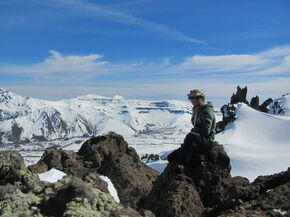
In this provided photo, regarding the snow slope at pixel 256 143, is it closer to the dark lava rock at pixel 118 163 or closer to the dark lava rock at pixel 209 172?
the dark lava rock at pixel 118 163

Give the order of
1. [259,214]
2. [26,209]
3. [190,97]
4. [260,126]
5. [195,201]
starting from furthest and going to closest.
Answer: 1. [260,126]
2. [190,97]
3. [195,201]
4. [259,214]
5. [26,209]

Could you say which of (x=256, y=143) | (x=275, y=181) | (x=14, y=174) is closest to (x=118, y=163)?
(x=275, y=181)

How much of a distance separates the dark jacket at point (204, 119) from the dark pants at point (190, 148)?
25cm

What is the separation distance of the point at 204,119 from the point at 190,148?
110 cm

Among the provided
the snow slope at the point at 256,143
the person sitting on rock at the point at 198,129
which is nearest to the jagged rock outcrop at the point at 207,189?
the person sitting on rock at the point at 198,129

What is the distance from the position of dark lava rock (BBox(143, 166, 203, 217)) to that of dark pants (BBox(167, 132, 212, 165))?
1.37 ft

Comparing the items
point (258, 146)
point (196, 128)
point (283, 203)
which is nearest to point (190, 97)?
point (196, 128)

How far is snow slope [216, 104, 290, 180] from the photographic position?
54719 millimetres

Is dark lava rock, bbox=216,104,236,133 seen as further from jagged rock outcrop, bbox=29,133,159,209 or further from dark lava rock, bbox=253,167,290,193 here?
dark lava rock, bbox=253,167,290,193

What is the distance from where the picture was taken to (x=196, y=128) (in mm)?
13805

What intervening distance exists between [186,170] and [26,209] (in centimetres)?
736

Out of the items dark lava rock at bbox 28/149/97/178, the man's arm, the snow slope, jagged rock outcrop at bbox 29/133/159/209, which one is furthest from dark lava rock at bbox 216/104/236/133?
the man's arm

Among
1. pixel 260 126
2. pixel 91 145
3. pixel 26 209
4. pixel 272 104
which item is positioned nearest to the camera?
pixel 26 209

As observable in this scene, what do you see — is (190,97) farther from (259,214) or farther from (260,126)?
(260,126)
